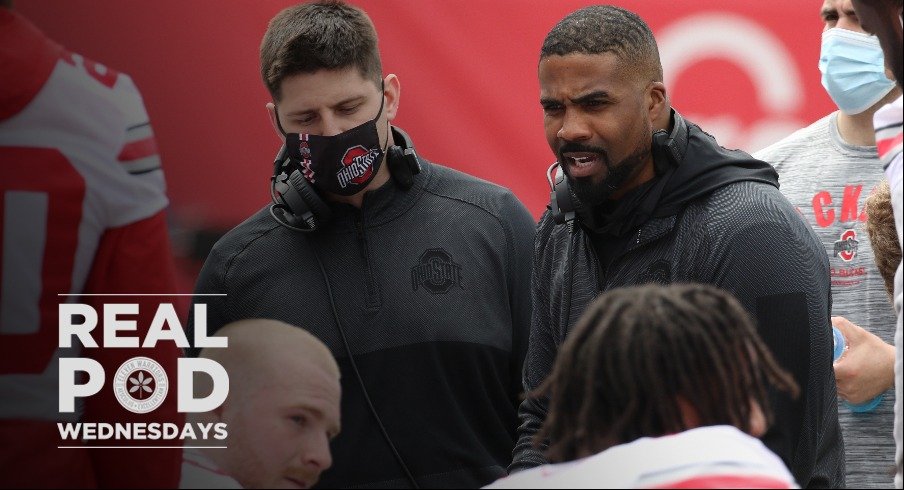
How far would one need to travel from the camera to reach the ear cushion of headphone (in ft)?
7.75

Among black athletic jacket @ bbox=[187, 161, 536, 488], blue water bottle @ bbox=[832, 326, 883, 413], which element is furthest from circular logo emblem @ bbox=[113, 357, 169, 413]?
blue water bottle @ bbox=[832, 326, 883, 413]

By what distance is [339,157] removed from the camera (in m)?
2.35

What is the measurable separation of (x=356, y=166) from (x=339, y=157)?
40mm

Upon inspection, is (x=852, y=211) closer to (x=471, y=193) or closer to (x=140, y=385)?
(x=471, y=193)

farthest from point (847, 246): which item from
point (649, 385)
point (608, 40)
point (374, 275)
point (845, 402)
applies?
point (649, 385)

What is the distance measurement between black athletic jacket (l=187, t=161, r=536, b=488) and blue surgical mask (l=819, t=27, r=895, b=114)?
1.22 meters

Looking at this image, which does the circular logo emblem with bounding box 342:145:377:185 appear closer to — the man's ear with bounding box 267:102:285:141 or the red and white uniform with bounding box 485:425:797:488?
the man's ear with bounding box 267:102:285:141

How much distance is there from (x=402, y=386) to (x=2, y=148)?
2.99ft

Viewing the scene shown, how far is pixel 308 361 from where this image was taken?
6.18ft

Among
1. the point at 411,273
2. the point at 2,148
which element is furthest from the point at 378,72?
the point at 2,148

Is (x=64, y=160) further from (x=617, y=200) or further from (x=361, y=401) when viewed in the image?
(x=617, y=200)

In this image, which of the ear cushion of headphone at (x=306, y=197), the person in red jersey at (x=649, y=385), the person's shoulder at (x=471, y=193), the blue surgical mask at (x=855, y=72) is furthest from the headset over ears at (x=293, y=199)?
the blue surgical mask at (x=855, y=72)

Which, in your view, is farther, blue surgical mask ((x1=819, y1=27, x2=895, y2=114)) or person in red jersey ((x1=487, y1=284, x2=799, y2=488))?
blue surgical mask ((x1=819, y1=27, x2=895, y2=114))
